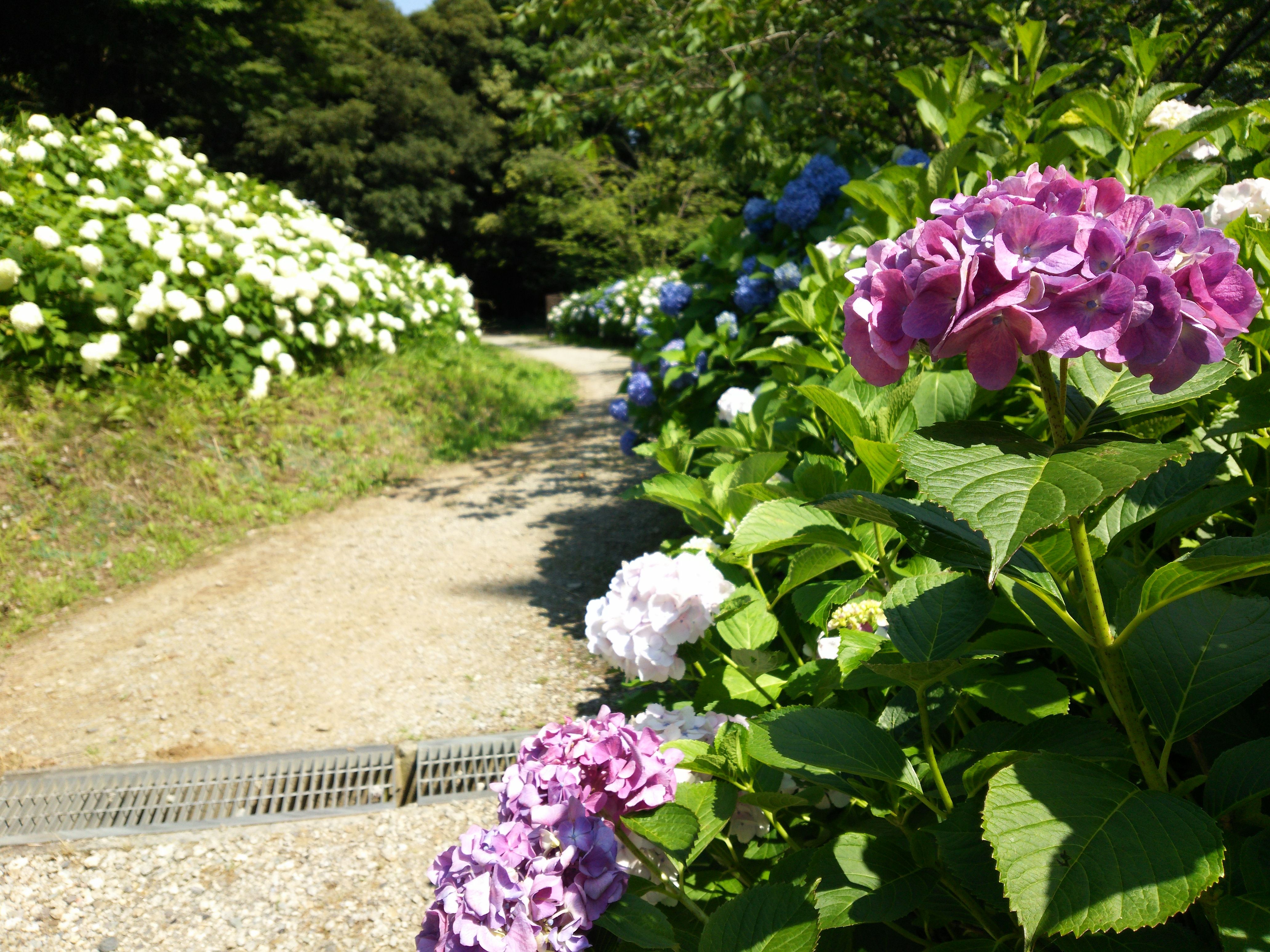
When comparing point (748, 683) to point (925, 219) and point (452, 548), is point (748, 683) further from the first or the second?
point (452, 548)

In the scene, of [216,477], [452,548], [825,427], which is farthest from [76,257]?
[825,427]

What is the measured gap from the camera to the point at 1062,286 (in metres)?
0.54

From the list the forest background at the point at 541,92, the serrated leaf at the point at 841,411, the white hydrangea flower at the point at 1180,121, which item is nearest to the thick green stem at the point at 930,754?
the serrated leaf at the point at 841,411

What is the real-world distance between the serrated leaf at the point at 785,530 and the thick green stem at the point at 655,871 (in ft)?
1.28

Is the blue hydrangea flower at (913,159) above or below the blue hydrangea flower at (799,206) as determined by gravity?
above

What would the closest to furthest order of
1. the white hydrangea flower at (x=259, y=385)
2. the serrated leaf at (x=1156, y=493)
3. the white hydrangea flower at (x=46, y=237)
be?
the serrated leaf at (x=1156, y=493) → the white hydrangea flower at (x=46, y=237) → the white hydrangea flower at (x=259, y=385)

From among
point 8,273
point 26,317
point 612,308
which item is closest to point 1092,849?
point 26,317

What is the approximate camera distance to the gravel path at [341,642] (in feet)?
8.12

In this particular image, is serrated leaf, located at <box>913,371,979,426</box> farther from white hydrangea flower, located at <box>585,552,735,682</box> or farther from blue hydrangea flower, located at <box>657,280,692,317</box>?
blue hydrangea flower, located at <box>657,280,692,317</box>

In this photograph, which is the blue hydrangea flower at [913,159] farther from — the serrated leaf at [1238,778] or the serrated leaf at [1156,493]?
the serrated leaf at [1238,778]

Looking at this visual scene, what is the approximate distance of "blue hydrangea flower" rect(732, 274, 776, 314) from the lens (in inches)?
115

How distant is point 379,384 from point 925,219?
15.6 ft

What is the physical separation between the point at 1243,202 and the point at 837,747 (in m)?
1.07

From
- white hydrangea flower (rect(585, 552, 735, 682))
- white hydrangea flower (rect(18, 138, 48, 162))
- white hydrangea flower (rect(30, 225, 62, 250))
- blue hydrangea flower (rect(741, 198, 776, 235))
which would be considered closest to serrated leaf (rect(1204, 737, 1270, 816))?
white hydrangea flower (rect(585, 552, 735, 682))
